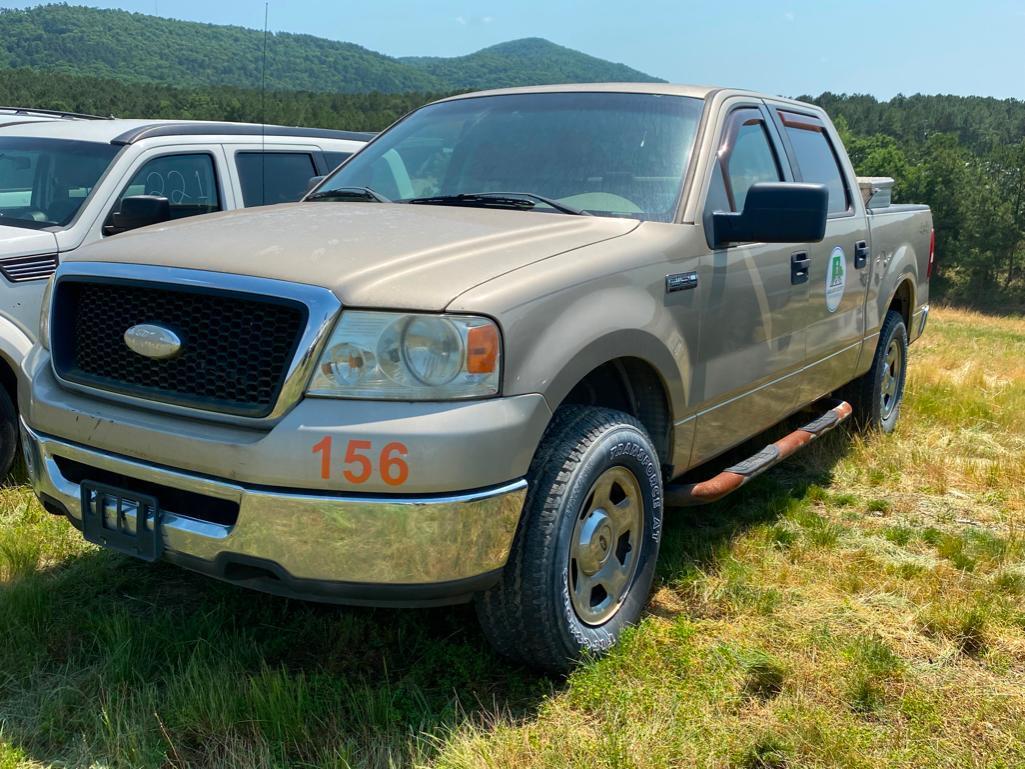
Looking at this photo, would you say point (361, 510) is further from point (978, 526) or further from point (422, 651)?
point (978, 526)

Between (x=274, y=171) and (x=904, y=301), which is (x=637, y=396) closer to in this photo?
(x=904, y=301)

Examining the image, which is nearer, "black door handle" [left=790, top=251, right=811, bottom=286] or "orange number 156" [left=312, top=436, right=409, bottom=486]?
"orange number 156" [left=312, top=436, right=409, bottom=486]

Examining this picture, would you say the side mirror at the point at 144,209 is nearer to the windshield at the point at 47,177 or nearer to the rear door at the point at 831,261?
the windshield at the point at 47,177

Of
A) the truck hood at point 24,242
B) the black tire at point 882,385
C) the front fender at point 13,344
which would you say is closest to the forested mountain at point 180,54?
the truck hood at point 24,242

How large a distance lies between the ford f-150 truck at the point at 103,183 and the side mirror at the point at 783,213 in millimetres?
2692

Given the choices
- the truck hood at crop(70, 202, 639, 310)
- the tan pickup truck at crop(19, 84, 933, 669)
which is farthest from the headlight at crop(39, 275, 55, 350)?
the truck hood at crop(70, 202, 639, 310)

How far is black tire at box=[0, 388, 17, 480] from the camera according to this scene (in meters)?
4.47

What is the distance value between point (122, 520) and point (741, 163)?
2.68 meters

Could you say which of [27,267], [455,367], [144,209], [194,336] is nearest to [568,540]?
[455,367]

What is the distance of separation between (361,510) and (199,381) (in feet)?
2.00

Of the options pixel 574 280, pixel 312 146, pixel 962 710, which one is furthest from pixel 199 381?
pixel 312 146

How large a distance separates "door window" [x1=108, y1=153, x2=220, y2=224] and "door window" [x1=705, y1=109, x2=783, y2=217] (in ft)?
10.0

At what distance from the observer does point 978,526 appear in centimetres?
453

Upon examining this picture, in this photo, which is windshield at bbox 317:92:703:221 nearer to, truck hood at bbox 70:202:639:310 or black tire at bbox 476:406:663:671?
truck hood at bbox 70:202:639:310
